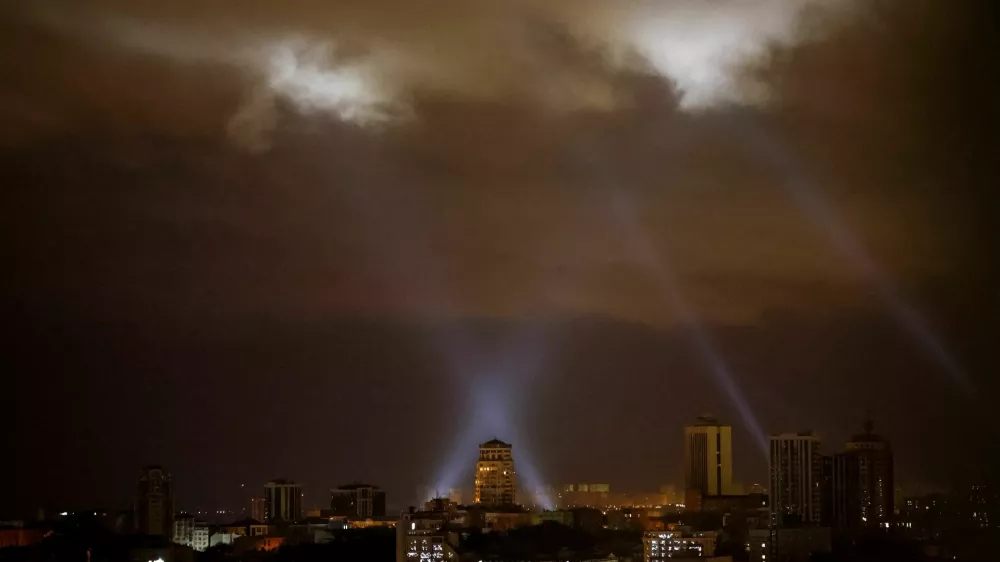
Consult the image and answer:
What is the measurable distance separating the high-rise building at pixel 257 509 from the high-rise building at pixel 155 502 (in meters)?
3.76

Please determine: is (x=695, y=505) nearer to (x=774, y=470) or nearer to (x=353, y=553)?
(x=774, y=470)

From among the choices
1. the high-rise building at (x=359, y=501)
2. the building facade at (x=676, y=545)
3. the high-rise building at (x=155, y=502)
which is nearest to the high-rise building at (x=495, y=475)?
the high-rise building at (x=359, y=501)

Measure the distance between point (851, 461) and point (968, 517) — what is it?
440cm

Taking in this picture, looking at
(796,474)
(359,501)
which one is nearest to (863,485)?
(796,474)

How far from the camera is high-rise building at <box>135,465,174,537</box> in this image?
82.9 ft

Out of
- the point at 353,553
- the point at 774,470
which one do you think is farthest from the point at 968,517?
the point at 353,553

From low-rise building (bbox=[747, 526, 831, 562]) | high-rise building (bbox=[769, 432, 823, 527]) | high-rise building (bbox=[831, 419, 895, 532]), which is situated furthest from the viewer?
high-rise building (bbox=[769, 432, 823, 527])

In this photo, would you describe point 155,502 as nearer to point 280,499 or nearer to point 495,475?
point 280,499

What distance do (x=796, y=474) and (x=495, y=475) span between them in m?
6.19

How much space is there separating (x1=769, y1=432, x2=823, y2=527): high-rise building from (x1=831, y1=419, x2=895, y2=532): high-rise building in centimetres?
29

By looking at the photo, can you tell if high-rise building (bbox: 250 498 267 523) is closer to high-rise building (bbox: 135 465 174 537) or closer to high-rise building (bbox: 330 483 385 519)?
high-rise building (bbox: 330 483 385 519)

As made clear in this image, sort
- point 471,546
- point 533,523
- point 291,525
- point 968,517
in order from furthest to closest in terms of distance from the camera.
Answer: point 291,525, point 533,523, point 471,546, point 968,517

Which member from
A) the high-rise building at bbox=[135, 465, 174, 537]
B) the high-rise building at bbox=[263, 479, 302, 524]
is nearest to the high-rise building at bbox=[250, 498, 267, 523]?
the high-rise building at bbox=[263, 479, 302, 524]

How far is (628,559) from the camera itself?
19.9m
